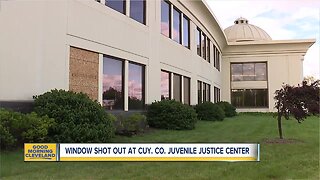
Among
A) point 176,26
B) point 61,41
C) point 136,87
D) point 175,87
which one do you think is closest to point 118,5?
point 136,87

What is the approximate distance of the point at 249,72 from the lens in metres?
41.3

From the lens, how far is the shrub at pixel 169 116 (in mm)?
15969

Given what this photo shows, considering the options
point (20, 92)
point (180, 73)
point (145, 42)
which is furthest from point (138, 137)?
point (180, 73)

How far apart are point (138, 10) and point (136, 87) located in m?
3.57

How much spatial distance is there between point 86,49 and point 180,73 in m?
9.99

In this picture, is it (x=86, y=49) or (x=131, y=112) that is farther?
(x=131, y=112)

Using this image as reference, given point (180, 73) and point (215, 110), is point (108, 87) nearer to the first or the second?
point (180, 73)

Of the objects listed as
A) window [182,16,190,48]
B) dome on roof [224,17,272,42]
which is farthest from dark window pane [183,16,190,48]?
dome on roof [224,17,272,42]

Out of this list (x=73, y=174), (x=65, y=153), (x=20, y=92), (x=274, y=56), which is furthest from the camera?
(x=274, y=56)

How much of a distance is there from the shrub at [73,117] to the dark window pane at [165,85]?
29.3 feet

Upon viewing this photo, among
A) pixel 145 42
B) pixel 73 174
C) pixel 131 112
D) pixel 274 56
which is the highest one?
pixel 274 56

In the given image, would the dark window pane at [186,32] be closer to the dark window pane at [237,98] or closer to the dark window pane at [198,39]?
the dark window pane at [198,39]

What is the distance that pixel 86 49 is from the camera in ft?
41.9

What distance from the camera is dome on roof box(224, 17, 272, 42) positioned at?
1738 inches
